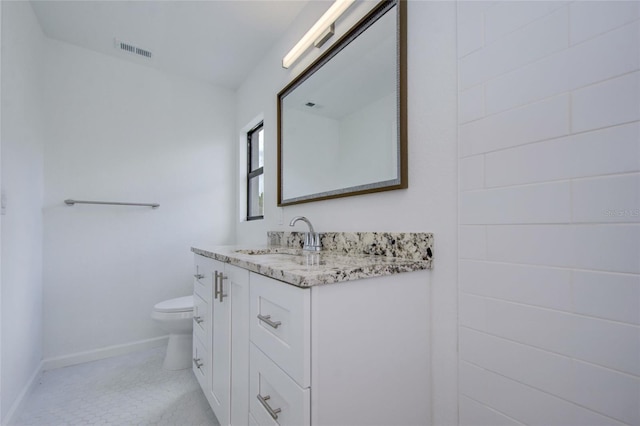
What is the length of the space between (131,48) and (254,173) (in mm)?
1308

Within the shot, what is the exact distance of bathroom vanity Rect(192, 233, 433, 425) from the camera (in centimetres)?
75

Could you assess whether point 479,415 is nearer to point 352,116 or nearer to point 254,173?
point 352,116

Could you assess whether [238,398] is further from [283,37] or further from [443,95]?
[283,37]

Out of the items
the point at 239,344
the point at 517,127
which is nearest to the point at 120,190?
the point at 239,344

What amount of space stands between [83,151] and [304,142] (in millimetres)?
1773

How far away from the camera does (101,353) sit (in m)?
2.22

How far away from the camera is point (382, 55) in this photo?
1.24 meters

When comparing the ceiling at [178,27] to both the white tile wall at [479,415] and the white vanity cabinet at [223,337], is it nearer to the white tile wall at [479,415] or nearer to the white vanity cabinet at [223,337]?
the white vanity cabinet at [223,337]

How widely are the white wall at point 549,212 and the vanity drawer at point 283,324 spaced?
549mm

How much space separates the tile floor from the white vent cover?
2362 millimetres

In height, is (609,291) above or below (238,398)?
above

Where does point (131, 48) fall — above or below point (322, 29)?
above

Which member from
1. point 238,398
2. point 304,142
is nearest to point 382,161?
point 304,142

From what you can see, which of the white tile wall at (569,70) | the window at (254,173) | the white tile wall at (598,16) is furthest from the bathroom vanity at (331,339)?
the window at (254,173)
